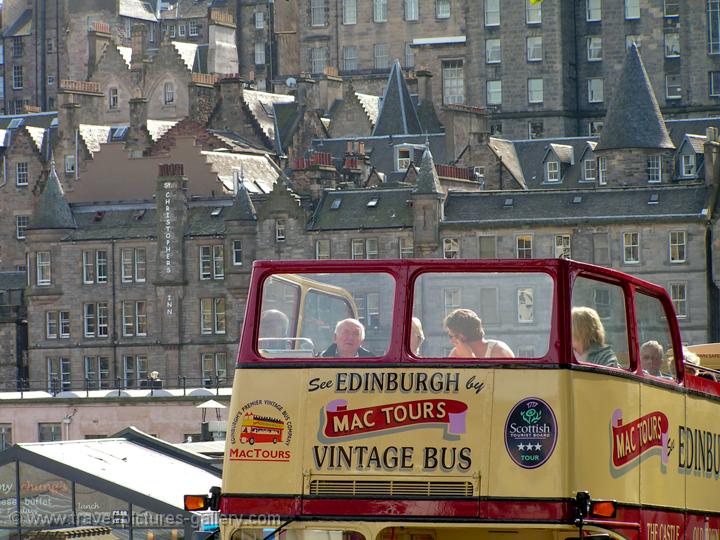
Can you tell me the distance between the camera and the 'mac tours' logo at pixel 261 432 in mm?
15164

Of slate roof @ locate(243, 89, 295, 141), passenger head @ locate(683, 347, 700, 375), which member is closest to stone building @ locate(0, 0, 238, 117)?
slate roof @ locate(243, 89, 295, 141)

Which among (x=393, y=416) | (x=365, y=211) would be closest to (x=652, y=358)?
(x=393, y=416)

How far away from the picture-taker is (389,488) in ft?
49.1

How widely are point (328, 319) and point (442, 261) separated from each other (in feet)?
3.54

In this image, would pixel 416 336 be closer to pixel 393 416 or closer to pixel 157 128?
pixel 393 416

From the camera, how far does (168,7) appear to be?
156375 mm

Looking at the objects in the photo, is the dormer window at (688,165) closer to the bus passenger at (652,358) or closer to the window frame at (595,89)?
the window frame at (595,89)

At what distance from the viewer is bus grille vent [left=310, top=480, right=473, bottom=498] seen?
1488 cm

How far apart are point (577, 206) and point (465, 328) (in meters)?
76.4

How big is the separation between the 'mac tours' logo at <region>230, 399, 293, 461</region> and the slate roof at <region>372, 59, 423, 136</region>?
3859 inches

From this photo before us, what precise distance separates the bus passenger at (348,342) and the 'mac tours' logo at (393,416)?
376 mm

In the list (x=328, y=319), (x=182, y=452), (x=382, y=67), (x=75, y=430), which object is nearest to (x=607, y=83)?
(x=382, y=67)

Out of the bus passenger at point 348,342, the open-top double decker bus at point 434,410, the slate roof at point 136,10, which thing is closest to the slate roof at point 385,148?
the slate roof at point 136,10

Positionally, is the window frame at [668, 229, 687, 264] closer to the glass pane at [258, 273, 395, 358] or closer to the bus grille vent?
the glass pane at [258, 273, 395, 358]
